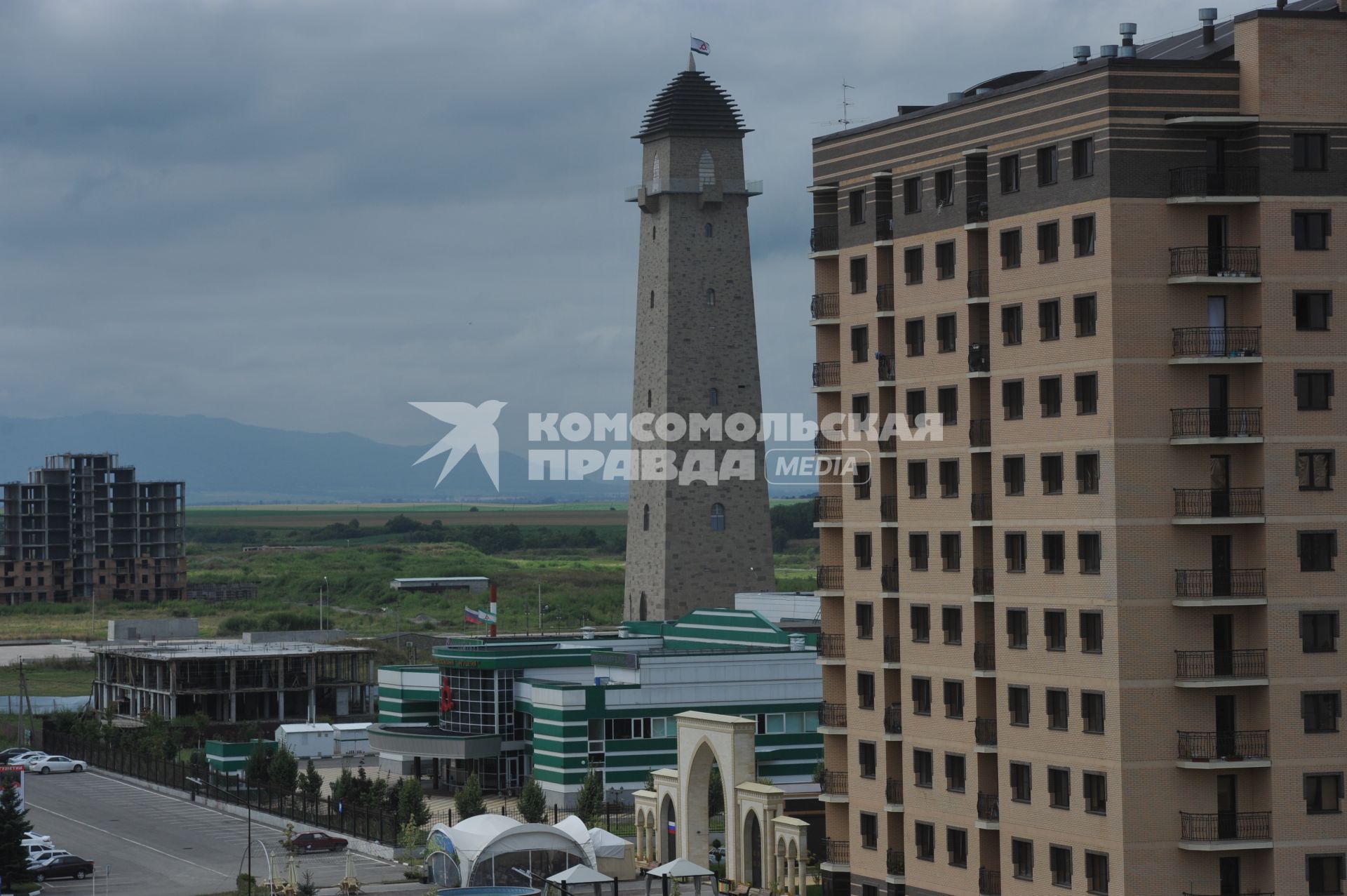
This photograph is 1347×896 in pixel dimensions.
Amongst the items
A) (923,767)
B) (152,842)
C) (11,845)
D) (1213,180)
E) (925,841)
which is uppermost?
(1213,180)

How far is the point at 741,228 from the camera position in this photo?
113m

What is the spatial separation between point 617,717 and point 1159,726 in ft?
126

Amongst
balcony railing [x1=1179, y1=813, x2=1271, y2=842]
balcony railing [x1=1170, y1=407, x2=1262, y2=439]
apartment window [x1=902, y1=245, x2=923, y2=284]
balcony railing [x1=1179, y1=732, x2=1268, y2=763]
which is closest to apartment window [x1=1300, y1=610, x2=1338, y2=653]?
balcony railing [x1=1179, y1=732, x2=1268, y2=763]

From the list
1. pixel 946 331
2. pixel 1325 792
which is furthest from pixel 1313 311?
pixel 1325 792

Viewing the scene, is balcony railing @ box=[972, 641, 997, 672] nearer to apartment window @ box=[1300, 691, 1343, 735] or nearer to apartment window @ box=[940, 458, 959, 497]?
apartment window @ box=[940, 458, 959, 497]

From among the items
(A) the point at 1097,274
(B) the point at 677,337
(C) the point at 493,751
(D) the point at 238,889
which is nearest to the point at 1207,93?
(A) the point at 1097,274

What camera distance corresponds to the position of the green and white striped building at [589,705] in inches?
3455

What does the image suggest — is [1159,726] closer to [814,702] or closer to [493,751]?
[814,702]

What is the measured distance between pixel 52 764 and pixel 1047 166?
73.0 meters

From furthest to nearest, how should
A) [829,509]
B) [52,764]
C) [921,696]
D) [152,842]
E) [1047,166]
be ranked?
[52,764] < [152,842] < [829,509] < [921,696] < [1047,166]

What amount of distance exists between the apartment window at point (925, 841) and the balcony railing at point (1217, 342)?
17021 millimetres

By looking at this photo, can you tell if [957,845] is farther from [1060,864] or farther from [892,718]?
[1060,864]

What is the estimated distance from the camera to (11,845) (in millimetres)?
69000

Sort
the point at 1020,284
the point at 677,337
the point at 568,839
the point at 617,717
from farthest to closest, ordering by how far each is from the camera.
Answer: the point at 677,337
the point at 617,717
the point at 568,839
the point at 1020,284
